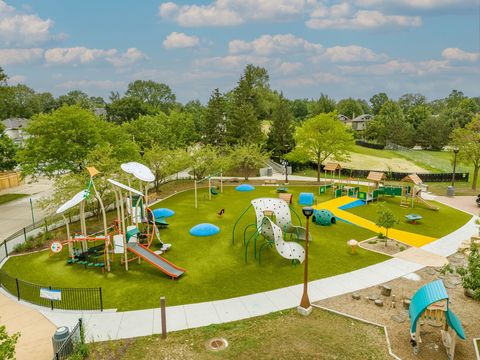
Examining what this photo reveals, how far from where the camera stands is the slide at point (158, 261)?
17614 millimetres

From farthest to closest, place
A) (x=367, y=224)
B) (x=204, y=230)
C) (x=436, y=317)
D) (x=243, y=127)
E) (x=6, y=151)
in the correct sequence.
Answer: (x=243, y=127) → (x=6, y=151) → (x=367, y=224) → (x=204, y=230) → (x=436, y=317)

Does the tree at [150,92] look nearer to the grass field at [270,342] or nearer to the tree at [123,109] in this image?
the tree at [123,109]

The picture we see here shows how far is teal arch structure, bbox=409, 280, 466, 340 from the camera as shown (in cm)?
1123

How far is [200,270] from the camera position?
18.5 m

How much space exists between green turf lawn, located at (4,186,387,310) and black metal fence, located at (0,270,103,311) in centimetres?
59

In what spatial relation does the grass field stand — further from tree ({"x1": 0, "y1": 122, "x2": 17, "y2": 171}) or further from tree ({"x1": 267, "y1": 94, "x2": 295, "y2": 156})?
tree ({"x1": 267, "y1": 94, "x2": 295, "y2": 156})

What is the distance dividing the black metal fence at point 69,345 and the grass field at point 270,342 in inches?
21.9

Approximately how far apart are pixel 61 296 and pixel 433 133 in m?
87.2

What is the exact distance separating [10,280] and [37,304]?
2.83 meters

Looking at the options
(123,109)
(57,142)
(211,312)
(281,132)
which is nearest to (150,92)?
(123,109)

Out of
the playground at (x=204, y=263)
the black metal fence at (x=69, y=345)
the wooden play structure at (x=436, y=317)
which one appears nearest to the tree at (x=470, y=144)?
the playground at (x=204, y=263)

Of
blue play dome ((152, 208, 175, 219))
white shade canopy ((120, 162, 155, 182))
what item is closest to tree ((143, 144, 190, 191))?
blue play dome ((152, 208, 175, 219))

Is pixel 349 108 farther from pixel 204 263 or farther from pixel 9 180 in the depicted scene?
pixel 204 263

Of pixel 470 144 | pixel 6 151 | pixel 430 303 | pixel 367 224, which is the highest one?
pixel 6 151
